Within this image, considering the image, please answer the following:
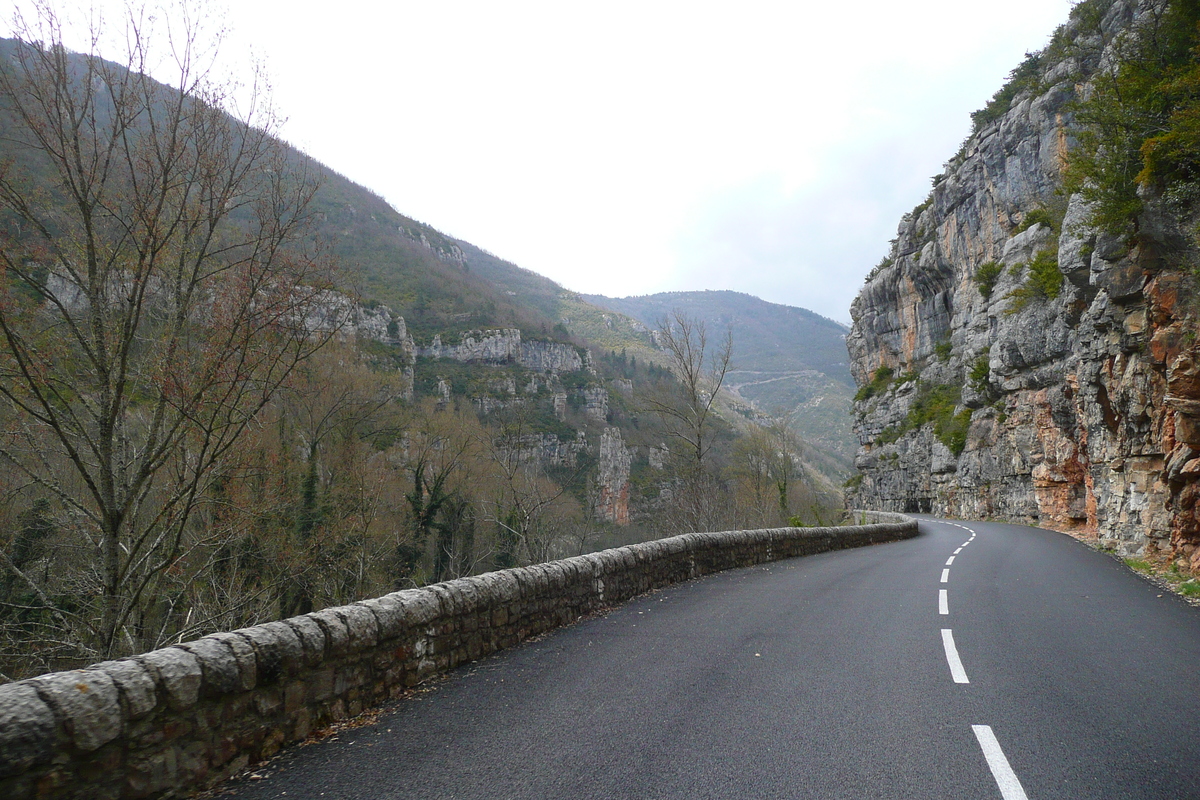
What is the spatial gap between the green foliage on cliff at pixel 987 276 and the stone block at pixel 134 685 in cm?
4961

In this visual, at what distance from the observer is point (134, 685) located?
3.24m

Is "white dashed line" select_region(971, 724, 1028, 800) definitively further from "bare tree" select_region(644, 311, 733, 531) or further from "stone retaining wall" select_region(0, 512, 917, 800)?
"bare tree" select_region(644, 311, 733, 531)

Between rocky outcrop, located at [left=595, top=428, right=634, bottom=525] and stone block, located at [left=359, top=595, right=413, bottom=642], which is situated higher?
stone block, located at [left=359, top=595, right=413, bottom=642]

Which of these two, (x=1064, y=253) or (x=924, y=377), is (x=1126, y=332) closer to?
(x=1064, y=253)

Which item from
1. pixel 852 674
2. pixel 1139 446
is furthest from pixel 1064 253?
pixel 852 674

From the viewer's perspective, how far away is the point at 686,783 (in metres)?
3.47

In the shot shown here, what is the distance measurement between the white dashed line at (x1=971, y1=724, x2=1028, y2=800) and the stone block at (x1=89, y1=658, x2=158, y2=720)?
14.3 feet

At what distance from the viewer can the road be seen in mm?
3492

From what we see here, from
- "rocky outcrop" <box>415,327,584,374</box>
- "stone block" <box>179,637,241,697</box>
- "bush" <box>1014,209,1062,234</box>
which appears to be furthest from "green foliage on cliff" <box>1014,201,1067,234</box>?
"rocky outcrop" <box>415,327,584,374</box>

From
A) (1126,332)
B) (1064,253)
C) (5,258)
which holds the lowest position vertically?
(5,258)

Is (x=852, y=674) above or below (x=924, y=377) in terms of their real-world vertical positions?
below

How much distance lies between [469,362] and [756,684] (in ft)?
264

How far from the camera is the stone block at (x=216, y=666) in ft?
11.9

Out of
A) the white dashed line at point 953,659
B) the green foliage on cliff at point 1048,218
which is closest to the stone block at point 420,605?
the white dashed line at point 953,659
